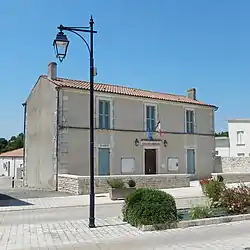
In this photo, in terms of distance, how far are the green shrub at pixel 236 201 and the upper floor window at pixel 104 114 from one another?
12.9m

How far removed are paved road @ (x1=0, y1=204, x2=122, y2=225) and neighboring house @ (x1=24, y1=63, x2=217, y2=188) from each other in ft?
26.8

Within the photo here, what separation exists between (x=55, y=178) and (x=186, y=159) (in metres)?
10.5

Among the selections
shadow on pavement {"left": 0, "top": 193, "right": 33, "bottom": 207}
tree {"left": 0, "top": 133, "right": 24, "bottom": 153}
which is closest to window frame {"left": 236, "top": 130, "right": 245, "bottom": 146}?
shadow on pavement {"left": 0, "top": 193, "right": 33, "bottom": 207}

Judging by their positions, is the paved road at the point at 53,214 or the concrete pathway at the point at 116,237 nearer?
the concrete pathway at the point at 116,237

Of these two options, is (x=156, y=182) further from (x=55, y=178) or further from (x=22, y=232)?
(x=22, y=232)

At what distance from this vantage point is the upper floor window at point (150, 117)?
25.4m

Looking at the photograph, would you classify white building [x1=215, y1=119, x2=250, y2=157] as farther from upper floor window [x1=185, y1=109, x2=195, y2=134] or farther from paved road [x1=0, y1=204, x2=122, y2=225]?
paved road [x1=0, y1=204, x2=122, y2=225]

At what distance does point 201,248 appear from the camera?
696cm

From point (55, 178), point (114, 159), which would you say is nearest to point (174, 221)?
point (55, 178)

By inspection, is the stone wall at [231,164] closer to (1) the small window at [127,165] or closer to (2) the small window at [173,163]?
(2) the small window at [173,163]

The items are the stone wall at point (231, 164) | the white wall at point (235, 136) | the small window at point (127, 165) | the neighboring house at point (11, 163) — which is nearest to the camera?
the small window at point (127, 165)

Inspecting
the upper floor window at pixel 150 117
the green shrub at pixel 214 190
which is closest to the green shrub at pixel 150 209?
the green shrub at pixel 214 190

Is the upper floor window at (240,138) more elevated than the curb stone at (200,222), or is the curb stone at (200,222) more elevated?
the upper floor window at (240,138)

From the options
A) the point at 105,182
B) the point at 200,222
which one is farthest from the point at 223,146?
the point at 200,222
